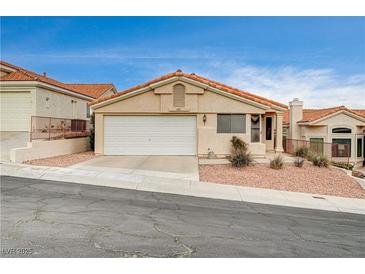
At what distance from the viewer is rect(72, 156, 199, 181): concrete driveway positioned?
37.7 ft

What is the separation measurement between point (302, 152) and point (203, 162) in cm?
783

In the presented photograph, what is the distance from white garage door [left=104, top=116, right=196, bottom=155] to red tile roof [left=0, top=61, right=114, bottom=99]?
22.6ft

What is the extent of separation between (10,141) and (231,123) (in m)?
13.9

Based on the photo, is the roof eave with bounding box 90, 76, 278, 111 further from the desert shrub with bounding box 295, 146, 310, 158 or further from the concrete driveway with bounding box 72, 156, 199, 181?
the desert shrub with bounding box 295, 146, 310, 158

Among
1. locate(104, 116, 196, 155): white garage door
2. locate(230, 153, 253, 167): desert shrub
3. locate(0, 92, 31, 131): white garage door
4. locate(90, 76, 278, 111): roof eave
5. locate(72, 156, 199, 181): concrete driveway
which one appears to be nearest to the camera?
locate(72, 156, 199, 181): concrete driveway

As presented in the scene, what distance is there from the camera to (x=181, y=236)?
511 cm

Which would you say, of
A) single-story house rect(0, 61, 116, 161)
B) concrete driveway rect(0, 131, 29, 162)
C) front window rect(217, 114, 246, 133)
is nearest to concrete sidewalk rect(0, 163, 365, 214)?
concrete driveway rect(0, 131, 29, 162)

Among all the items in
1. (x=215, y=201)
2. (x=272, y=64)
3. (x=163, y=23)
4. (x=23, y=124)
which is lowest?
(x=215, y=201)

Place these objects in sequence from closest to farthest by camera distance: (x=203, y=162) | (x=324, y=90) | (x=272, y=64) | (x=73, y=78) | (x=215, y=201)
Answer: (x=215, y=201), (x=203, y=162), (x=272, y=64), (x=324, y=90), (x=73, y=78)

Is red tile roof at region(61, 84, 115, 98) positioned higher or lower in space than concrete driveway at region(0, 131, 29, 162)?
higher

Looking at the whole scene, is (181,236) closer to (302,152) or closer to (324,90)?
(302,152)

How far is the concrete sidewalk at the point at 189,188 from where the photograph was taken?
8.48 meters

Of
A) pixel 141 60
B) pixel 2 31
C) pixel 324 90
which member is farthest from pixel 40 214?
pixel 324 90

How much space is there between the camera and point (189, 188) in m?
9.48
